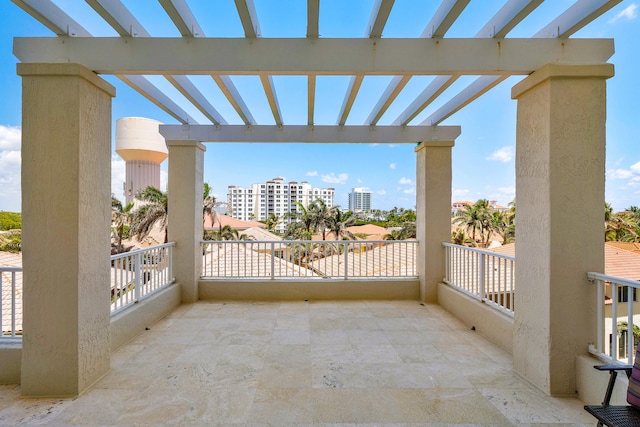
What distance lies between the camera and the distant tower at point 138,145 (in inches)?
1027

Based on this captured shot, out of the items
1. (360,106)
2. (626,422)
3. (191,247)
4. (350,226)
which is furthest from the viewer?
(350,226)

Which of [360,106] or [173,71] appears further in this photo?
[360,106]

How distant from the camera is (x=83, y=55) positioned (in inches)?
102

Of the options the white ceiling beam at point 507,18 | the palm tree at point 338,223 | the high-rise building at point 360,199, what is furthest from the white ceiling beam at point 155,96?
the high-rise building at point 360,199

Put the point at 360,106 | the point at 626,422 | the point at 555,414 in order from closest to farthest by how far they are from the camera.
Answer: the point at 626,422 < the point at 555,414 < the point at 360,106

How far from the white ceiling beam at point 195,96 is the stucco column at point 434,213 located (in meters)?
3.33

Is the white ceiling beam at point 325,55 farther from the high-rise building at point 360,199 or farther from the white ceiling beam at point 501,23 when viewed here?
the high-rise building at point 360,199

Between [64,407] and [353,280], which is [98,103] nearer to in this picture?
[64,407]

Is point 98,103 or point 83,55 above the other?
point 83,55

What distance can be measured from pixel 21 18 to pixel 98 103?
1160 millimetres

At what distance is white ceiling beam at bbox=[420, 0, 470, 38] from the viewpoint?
2.23 metres

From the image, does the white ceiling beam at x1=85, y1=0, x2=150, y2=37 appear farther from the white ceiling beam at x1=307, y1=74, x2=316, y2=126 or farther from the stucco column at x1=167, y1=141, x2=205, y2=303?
the stucco column at x1=167, y1=141, x2=205, y2=303

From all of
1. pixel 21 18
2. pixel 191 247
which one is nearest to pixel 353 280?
pixel 191 247

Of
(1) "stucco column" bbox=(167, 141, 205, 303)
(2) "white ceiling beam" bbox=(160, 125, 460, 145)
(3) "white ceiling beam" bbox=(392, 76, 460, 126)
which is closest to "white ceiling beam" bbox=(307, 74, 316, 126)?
(2) "white ceiling beam" bbox=(160, 125, 460, 145)
